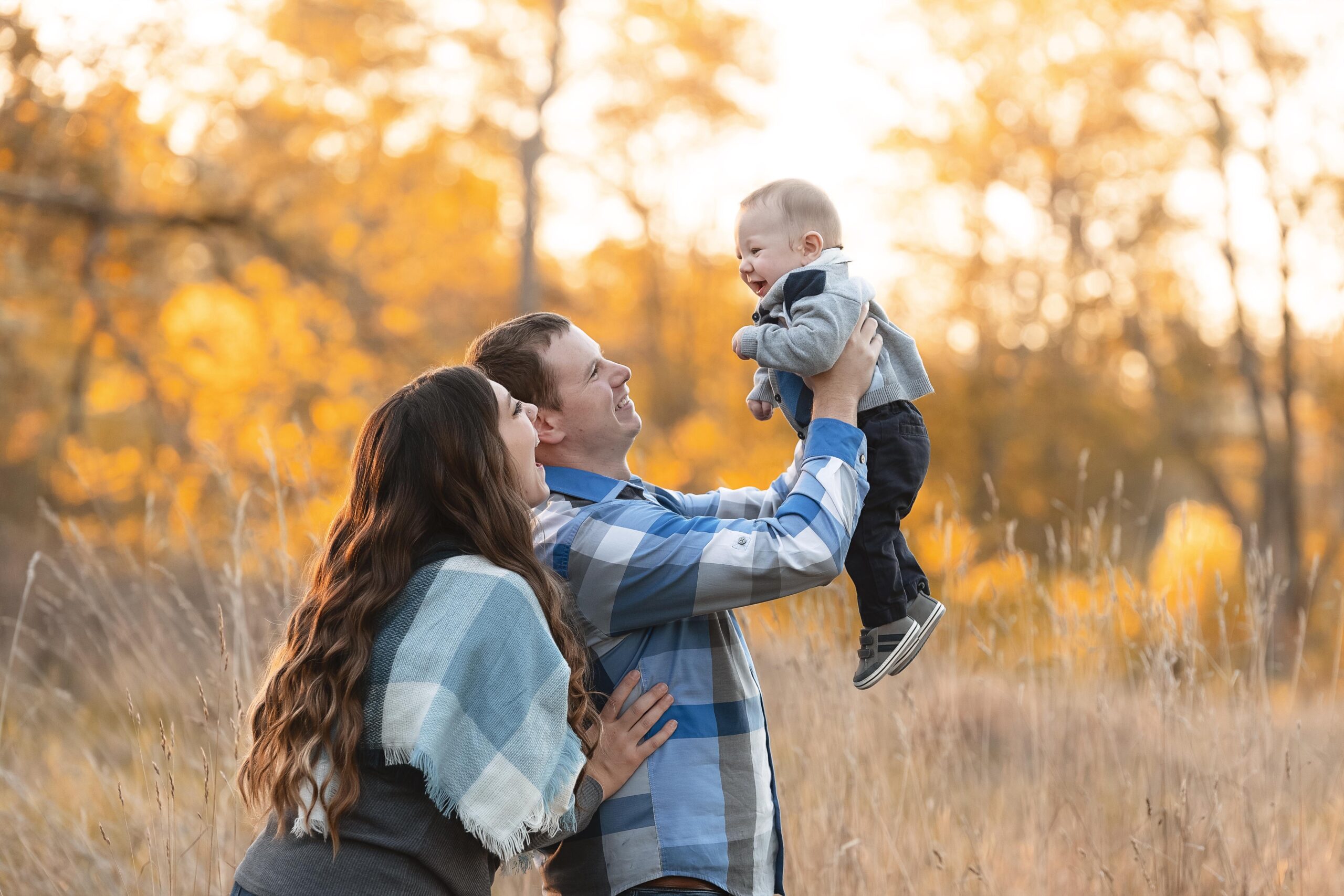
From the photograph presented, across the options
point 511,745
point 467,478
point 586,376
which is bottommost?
point 511,745

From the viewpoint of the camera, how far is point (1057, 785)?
2.98 m

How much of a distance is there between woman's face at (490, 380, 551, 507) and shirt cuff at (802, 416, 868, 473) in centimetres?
44

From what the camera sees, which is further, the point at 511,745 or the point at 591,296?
the point at 591,296

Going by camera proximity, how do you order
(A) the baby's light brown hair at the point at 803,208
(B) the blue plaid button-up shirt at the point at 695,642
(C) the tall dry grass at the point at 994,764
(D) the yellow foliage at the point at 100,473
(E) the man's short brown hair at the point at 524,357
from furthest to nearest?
(D) the yellow foliage at the point at 100,473, (C) the tall dry grass at the point at 994,764, (A) the baby's light brown hair at the point at 803,208, (E) the man's short brown hair at the point at 524,357, (B) the blue plaid button-up shirt at the point at 695,642

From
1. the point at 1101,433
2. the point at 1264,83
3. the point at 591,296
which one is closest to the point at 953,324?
the point at 1101,433

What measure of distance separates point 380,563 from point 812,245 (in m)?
1.03

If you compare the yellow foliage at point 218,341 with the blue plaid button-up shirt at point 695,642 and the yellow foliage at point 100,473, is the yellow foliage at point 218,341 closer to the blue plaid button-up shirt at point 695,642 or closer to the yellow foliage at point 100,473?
the yellow foliage at point 100,473

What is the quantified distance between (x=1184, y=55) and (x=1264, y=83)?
37.9 inches

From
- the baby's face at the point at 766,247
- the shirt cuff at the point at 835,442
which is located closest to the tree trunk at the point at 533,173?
the baby's face at the point at 766,247

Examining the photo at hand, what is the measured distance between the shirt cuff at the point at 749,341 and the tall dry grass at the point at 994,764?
3.38ft

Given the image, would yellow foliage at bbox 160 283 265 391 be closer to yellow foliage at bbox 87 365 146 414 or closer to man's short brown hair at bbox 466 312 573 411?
yellow foliage at bbox 87 365 146 414

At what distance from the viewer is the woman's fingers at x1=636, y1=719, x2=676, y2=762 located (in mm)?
1746

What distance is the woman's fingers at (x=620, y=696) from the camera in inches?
70.6

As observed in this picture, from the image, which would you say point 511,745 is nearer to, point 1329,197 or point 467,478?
point 467,478
